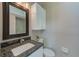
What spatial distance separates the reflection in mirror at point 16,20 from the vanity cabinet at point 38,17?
10 cm

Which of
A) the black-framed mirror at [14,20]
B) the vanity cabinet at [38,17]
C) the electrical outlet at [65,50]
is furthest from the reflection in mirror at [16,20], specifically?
→ the electrical outlet at [65,50]

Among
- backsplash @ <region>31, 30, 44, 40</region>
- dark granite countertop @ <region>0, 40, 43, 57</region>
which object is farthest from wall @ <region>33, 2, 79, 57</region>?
dark granite countertop @ <region>0, 40, 43, 57</region>

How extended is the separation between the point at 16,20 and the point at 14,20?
20 mm

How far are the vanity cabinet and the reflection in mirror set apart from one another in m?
0.10

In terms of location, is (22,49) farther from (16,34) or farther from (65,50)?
(65,50)

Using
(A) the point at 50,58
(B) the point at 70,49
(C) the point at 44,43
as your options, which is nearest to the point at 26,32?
(C) the point at 44,43

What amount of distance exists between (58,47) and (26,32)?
38cm

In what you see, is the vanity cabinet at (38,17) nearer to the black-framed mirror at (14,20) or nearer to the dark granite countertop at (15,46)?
the black-framed mirror at (14,20)

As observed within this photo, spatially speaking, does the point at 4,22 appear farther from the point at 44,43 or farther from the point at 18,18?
the point at 44,43

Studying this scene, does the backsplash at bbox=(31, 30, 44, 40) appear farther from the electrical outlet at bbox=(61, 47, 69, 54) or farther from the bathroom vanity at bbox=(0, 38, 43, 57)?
the electrical outlet at bbox=(61, 47, 69, 54)

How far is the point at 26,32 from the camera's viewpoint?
3.60 ft

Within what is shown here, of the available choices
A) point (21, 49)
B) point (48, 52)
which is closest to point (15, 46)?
point (21, 49)

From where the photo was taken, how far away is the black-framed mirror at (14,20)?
101 cm

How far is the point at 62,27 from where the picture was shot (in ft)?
3.48
